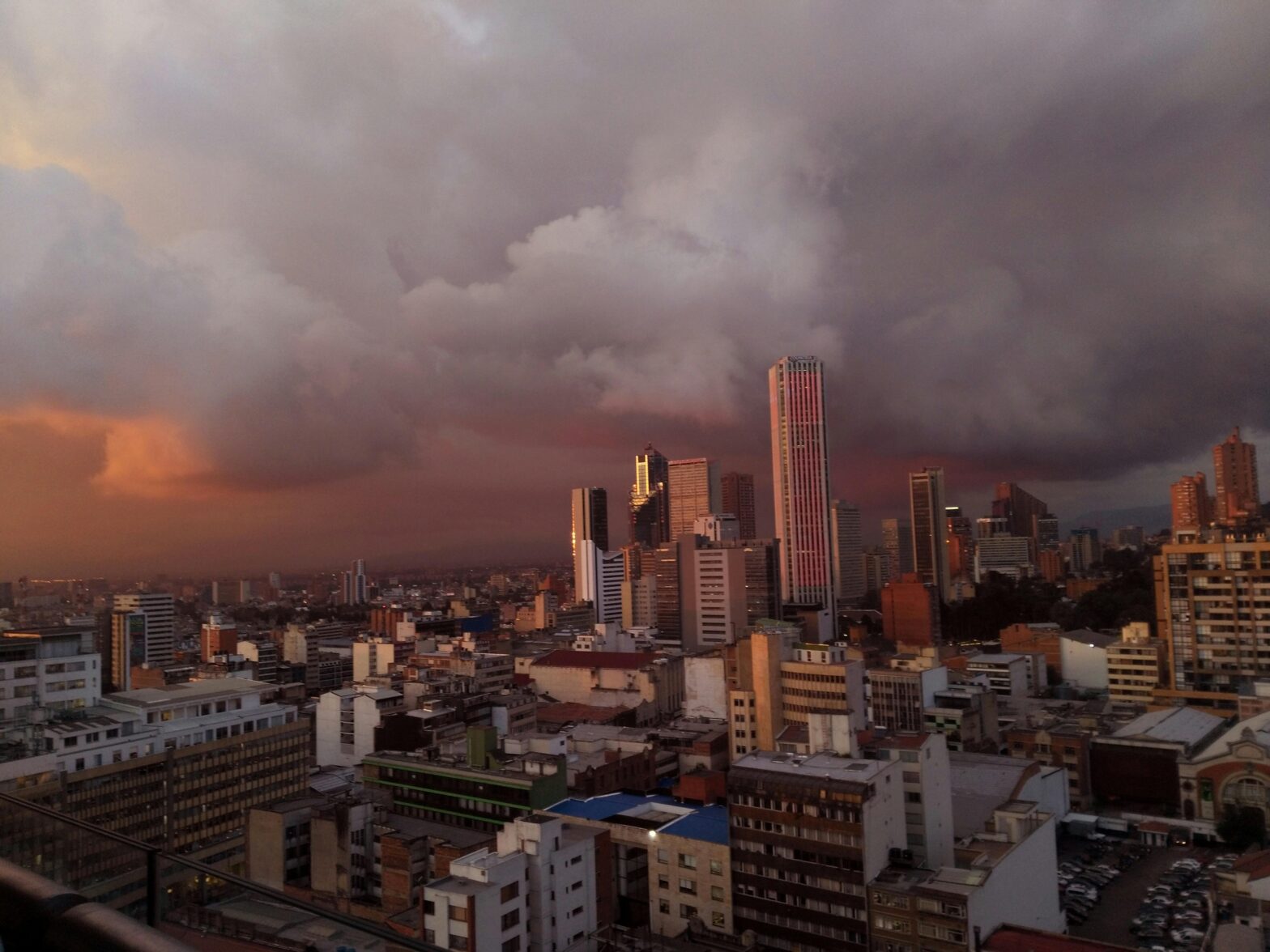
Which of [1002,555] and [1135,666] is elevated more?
[1002,555]

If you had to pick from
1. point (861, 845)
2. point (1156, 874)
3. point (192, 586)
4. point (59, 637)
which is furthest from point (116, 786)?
point (192, 586)

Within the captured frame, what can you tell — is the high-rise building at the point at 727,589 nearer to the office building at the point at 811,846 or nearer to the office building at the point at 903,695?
the office building at the point at 903,695

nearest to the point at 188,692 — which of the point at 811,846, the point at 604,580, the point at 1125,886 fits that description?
the point at 811,846

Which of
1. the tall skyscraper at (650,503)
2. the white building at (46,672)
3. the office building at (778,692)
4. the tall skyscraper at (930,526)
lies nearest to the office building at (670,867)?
the office building at (778,692)

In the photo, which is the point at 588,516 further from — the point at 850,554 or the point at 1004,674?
the point at 1004,674

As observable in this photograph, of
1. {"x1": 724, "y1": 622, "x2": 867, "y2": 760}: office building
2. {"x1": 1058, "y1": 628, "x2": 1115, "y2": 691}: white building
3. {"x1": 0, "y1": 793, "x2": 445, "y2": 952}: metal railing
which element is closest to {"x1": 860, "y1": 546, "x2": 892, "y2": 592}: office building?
{"x1": 1058, "y1": 628, "x2": 1115, "y2": 691}: white building
